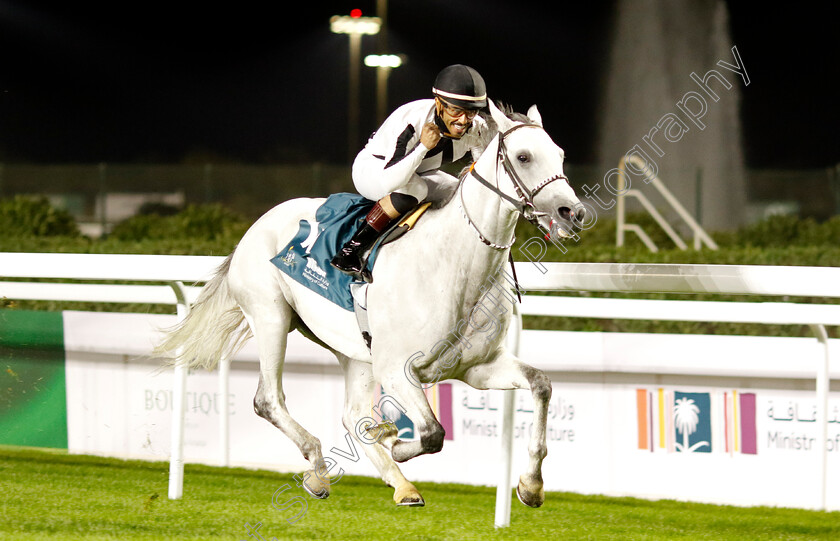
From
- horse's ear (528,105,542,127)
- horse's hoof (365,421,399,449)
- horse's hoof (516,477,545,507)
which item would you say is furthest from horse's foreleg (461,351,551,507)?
horse's ear (528,105,542,127)

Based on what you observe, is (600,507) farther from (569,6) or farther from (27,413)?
(569,6)

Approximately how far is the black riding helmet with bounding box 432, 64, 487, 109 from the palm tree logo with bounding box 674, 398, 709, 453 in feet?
6.69

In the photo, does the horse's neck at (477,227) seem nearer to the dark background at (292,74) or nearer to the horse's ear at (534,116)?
the horse's ear at (534,116)

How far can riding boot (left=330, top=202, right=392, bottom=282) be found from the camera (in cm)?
311

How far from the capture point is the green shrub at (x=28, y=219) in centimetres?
985

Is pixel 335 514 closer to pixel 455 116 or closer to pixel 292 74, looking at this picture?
pixel 455 116

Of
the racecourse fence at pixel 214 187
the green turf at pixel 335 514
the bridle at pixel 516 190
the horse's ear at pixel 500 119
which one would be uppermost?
the racecourse fence at pixel 214 187

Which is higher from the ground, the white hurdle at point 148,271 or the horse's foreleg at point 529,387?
the white hurdle at point 148,271

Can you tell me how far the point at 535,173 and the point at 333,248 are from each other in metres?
0.86

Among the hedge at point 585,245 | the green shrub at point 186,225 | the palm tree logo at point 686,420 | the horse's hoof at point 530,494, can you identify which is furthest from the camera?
the green shrub at point 186,225

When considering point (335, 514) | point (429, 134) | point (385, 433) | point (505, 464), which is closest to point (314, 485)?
point (385, 433)

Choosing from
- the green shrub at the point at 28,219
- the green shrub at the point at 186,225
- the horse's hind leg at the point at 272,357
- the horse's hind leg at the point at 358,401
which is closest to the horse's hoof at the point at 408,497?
the horse's hind leg at the point at 358,401

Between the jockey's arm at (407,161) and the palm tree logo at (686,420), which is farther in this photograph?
the palm tree logo at (686,420)

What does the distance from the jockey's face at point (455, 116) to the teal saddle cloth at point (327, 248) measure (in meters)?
0.51
